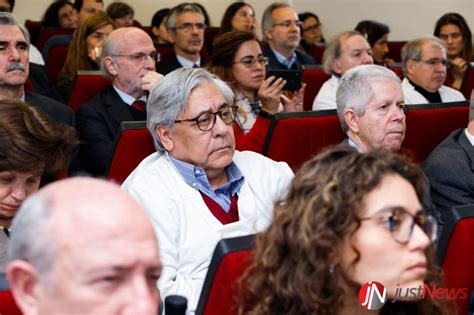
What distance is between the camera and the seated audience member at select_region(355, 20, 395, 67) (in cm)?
593

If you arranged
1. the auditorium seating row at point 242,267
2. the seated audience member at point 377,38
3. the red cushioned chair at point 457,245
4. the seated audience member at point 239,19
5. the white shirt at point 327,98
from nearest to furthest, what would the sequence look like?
the auditorium seating row at point 242,267 < the red cushioned chair at point 457,245 < the white shirt at point 327,98 < the seated audience member at point 377,38 < the seated audience member at point 239,19

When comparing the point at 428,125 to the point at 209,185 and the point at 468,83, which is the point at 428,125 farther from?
the point at 468,83

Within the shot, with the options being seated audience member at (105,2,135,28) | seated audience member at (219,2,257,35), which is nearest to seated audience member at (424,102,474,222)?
seated audience member at (219,2,257,35)

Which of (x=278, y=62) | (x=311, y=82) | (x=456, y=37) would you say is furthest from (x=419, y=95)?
(x=456, y=37)

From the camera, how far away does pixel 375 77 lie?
9.52ft

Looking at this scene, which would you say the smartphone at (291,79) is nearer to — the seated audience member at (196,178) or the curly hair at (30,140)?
the seated audience member at (196,178)

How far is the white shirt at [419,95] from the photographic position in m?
4.12

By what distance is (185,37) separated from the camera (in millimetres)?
5020

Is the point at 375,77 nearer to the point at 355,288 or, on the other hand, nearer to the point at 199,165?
the point at 199,165

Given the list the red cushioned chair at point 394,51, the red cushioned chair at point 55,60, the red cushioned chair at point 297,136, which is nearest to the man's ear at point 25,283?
the red cushioned chair at point 297,136

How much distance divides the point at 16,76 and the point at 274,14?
2.61 meters

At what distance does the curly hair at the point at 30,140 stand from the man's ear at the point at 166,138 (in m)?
0.36

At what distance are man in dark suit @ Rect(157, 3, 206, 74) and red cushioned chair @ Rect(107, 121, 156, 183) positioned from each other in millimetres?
2259

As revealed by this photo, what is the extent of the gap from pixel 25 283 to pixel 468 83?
4.05m
